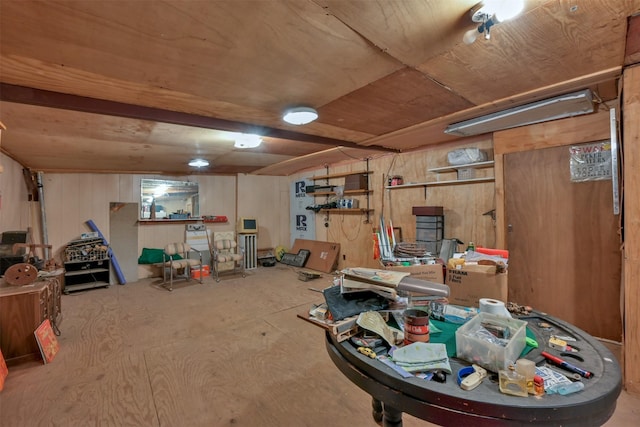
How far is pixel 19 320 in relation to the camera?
2.39m

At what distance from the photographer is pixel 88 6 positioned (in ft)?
3.80

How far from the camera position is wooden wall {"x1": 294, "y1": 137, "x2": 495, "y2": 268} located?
11.4ft

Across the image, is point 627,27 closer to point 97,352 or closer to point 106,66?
point 106,66

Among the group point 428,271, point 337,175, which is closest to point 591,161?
point 428,271

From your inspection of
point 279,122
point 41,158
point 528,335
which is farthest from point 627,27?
point 41,158

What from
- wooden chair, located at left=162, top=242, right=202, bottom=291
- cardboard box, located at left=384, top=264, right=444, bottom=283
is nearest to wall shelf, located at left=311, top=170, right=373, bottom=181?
wooden chair, located at left=162, top=242, right=202, bottom=291

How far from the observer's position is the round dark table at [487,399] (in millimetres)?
692

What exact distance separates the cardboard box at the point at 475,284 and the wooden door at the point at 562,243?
167cm

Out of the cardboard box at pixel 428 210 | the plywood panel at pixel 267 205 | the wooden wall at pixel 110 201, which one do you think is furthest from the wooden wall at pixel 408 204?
the wooden wall at pixel 110 201

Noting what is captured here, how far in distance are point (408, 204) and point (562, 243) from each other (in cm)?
195

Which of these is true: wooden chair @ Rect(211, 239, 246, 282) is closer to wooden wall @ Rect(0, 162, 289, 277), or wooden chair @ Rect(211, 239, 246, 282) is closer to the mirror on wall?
wooden wall @ Rect(0, 162, 289, 277)

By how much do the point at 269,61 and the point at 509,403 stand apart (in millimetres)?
1802

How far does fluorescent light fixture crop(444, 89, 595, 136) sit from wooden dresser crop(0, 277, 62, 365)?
4.15m

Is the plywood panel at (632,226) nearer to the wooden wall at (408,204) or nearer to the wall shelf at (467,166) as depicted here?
the wall shelf at (467,166)
